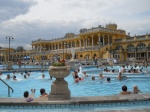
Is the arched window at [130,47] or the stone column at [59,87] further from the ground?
the arched window at [130,47]

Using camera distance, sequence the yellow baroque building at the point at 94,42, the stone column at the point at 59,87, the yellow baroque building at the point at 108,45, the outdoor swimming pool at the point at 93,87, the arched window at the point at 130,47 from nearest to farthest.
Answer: the stone column at the point at 59,87, the outdoor swimming pool at the point at 93,87, the yellow baroque building at the point at 108,45, the arched window at the point at 130,47, the yellow baroque building at the point at 94,42

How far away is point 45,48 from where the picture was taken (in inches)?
3639

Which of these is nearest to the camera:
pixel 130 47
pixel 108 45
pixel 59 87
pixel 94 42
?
pixel 59 87

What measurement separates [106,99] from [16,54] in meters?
114

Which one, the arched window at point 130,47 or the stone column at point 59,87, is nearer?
the stone column at point 59,87

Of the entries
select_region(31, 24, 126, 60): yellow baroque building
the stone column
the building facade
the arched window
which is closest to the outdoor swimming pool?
the stone column

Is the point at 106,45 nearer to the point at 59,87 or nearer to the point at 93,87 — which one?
the point at 93,87

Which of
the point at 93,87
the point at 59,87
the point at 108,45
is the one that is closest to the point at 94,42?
the point at 108,45

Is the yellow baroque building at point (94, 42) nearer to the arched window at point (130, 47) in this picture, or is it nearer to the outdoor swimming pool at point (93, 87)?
the arched window at point (130, 47)

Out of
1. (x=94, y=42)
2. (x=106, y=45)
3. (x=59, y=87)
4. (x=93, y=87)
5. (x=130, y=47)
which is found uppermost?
(x=94, y=42)

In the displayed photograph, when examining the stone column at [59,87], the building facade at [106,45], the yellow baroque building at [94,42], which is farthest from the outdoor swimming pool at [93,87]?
the yellow baroque building at [94,42]

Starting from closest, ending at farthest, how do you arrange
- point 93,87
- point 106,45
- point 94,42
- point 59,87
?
point 59,87, point 93,87, point 106,45, point 94,42

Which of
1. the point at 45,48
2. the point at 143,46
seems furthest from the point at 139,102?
the point at 45,48

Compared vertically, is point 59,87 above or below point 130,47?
below
